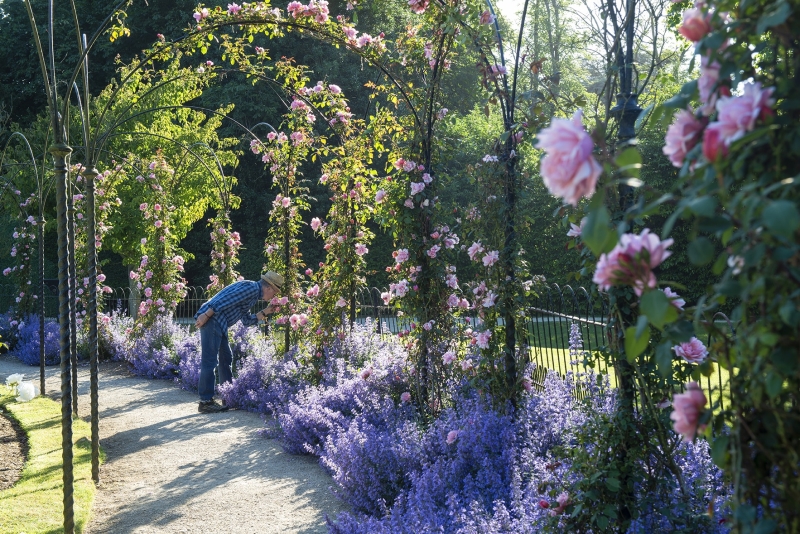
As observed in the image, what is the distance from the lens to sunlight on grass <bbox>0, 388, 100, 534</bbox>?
373 cm

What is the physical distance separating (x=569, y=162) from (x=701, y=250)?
26 centimetres

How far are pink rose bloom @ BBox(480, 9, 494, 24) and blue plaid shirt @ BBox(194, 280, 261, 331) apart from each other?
352cm

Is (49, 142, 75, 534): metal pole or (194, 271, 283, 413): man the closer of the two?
(49, 142, 75, 534): metal pole

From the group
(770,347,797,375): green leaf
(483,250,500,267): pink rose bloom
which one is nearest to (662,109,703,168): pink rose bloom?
(770,347,797,375): green leaf

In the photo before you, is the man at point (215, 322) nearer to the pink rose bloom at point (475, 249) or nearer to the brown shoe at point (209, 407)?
the brown shoe at point (209, 407)

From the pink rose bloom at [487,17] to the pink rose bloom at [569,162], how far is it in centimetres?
372

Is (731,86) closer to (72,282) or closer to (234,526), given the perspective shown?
(234,526)

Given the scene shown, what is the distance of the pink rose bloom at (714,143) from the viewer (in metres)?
1.12

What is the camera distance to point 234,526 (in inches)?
147

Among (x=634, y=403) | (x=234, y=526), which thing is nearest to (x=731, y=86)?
(x=634, y=403)

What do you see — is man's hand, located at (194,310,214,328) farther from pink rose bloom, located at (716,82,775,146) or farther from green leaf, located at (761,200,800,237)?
green leaf, located at (761,200,800,237)

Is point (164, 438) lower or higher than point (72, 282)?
lower

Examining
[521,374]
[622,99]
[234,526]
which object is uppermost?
[622,99]

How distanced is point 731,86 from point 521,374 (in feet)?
11.6
